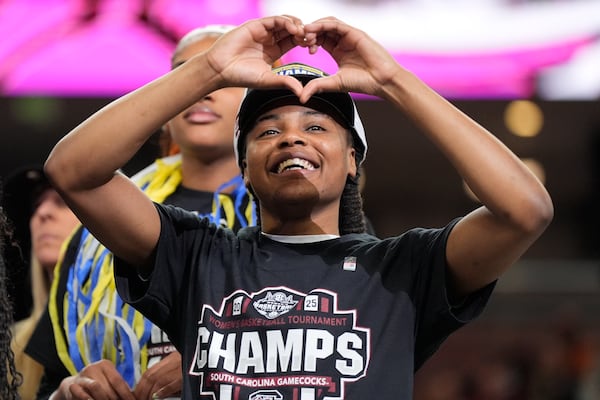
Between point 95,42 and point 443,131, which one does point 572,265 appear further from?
point 443,131

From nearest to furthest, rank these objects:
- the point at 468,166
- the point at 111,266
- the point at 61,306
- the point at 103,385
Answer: the point at 468,166
the point at 103,385
the point at 111,266
the point at 61,306

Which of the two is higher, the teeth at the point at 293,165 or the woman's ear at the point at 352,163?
the woman's ear at the point at 352,163

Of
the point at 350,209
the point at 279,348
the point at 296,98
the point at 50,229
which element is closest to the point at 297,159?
the point at 296,98

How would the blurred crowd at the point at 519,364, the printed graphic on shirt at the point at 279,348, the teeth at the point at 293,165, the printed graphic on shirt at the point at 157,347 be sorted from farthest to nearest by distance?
1. the blurred crowd at the point at 519,364
2. the printed graphic on shirt at the point at 157,347
3. the teeth at the point at 293,165
4. the printed graphic on shirt at the point at 279,348

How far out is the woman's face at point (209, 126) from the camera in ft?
9.09

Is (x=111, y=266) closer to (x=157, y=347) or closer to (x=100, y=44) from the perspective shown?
(x=157, y=347)

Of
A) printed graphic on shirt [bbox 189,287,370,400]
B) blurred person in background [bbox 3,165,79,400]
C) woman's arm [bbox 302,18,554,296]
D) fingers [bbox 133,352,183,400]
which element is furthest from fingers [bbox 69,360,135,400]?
blurred person in background [bbox 3,165,79,400]

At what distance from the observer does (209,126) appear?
9.11 ft

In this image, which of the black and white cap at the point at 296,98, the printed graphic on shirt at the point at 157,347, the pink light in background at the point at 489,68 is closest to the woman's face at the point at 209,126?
the black and white cap at the point at 296,98

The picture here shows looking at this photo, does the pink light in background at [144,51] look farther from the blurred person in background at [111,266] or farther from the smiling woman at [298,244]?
the smiling woman at [298,244]

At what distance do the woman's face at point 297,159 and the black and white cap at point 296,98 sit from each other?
0.06ft

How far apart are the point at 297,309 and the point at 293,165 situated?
30 centimetres

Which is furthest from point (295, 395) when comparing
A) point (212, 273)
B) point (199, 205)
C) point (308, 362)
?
point (199, 205)

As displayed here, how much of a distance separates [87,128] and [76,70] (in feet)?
11.1
